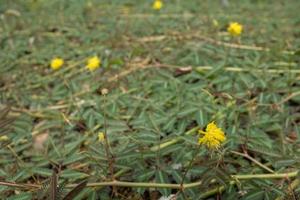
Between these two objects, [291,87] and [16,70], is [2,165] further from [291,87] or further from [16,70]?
[291,87]

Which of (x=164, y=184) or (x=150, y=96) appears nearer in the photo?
(x=164, y=184)

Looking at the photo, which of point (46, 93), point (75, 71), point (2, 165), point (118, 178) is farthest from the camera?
point (75, 71)

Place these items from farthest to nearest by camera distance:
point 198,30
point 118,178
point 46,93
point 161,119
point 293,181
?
1. point 198,30
2. point 46,93
3. point 161,119
4. point 118,178
5. point 293,181

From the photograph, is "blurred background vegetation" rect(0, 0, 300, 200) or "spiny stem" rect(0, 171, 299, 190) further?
"blurred background vegetation" rect(0, 0, 300, 200)

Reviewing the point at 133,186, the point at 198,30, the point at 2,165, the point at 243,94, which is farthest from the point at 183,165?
the point at 198,30

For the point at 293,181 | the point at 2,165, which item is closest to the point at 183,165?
the point at 293,181

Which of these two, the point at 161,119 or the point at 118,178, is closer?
the point at 118,178

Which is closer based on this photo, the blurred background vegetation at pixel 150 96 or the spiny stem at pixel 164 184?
the spiny stem at pixel 164 184
